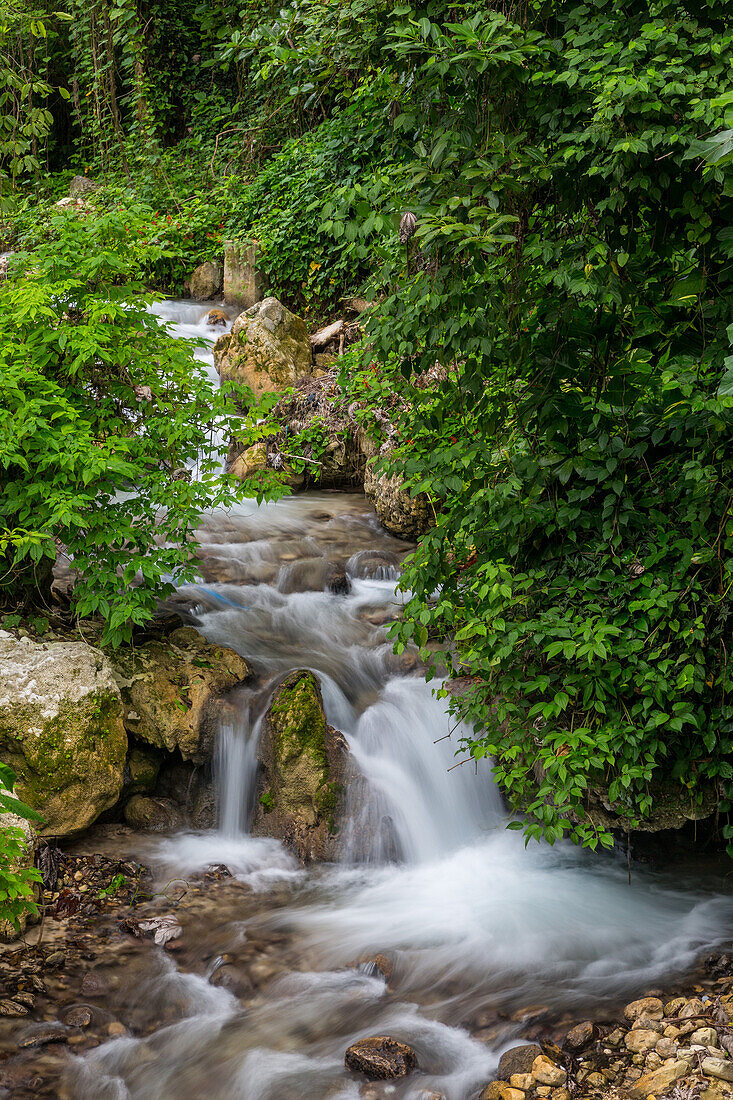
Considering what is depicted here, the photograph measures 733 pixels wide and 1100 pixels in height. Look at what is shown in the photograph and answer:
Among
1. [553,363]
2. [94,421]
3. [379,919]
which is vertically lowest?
[379,919]

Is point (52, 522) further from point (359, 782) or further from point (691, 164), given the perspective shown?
point (691, 164)

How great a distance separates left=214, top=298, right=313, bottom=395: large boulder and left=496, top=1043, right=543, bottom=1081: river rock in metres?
7.47

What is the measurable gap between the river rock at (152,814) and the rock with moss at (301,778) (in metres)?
0.50

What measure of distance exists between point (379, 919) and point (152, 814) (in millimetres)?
1584

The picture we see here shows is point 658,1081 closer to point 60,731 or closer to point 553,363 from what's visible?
point 553,363

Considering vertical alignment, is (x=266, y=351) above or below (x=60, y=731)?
above

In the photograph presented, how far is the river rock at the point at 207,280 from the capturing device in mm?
12359

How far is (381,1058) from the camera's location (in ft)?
11.2

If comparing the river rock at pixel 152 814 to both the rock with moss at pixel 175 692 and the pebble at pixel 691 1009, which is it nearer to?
the rock with moss at pixel 175 692

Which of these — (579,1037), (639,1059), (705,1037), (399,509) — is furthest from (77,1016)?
(399,509)

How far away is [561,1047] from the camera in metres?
3.32

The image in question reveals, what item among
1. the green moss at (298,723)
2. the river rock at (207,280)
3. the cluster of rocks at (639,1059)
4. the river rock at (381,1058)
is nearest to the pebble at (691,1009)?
the cluster of rocks at (639,1059)

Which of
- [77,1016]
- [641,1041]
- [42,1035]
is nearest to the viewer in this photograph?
[641,1041]

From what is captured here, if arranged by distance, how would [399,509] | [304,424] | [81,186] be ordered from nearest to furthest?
[399,509]
[304,424]
[81,186]
